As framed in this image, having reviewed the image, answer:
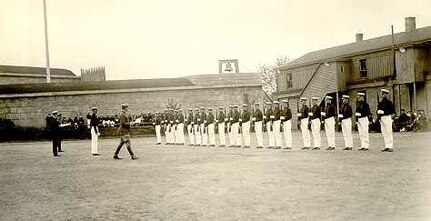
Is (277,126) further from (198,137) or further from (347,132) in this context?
(198,137)

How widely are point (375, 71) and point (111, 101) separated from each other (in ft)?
60.3

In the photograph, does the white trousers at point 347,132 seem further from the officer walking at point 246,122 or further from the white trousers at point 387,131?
the officer walking at point 246,122

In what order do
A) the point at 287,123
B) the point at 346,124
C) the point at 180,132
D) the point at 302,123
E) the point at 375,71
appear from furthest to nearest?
1. the point at 375,71
2. the point at 180,132
3. the point at 287,123
4. the point at 302,123
5. the point at 346,124

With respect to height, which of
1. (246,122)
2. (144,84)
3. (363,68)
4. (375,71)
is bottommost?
(246,122)

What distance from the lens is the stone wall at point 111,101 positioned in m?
38.9

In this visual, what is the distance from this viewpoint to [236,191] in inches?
317

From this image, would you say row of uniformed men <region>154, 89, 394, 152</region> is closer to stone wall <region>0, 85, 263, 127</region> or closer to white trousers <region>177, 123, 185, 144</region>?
white trousers <region>177, 123, 185, 144</region>

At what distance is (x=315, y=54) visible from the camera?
45812 millimetres

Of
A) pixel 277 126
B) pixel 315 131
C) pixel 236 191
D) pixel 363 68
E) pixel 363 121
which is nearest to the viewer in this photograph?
pixel 236 191

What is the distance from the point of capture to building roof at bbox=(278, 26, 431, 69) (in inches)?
1334

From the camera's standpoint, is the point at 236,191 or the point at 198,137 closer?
the point at 236,191

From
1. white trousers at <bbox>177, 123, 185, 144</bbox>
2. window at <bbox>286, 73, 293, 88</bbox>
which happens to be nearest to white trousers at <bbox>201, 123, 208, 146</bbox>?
white trousers at <bbox>177, 123, 185, 144</bbox>

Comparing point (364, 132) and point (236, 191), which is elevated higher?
point (364, 132)

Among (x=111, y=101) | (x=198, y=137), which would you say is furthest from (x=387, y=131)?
(x=111, y=101)
